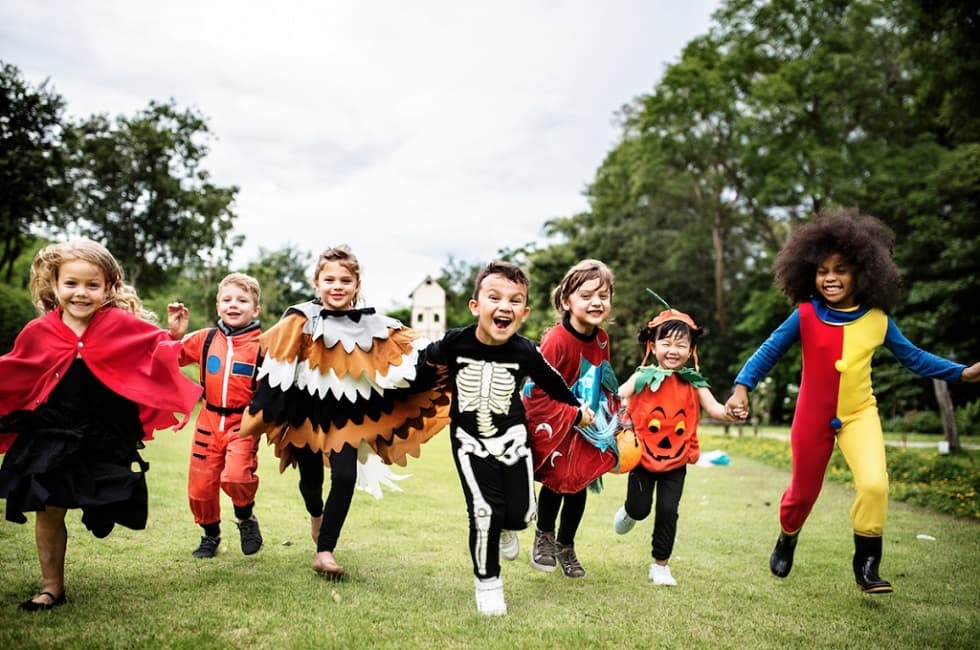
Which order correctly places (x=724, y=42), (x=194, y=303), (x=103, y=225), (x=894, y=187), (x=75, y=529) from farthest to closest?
(x=194, y=303) → (x=103, y=225) → (x=724, y=42) → (x=894, y=187) → (x=75, y=529)

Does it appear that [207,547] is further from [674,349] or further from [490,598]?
Answer: [674,349]

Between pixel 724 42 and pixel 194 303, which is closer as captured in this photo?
pixel 724 42

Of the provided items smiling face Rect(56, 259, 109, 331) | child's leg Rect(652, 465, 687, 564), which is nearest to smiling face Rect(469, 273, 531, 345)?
child's leg Rect(652, 465, 687, 564)

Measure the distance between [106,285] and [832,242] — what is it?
15.2ft

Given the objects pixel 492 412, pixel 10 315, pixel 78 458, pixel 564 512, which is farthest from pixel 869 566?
pixel 10 315

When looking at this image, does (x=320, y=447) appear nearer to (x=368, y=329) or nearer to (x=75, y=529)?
(x=368, y=329)

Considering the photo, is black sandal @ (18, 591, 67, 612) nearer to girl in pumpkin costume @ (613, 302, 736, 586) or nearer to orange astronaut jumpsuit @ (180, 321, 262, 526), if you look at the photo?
orange astronaut jumpsuit @ (180, 321, 262, 526)

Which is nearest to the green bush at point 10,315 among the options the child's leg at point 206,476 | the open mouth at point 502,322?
the child's leg at point 206,476

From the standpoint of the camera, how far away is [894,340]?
4789 millimetres

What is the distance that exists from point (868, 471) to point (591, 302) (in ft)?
6.63

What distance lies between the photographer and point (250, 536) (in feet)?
17.8

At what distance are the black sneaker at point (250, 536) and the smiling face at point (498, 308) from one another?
237cm

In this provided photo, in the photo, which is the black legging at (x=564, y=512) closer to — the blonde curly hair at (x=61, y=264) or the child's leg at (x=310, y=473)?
the child's leg at (x=310, y=473)

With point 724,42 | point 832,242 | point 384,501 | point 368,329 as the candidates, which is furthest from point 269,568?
point 724,42
